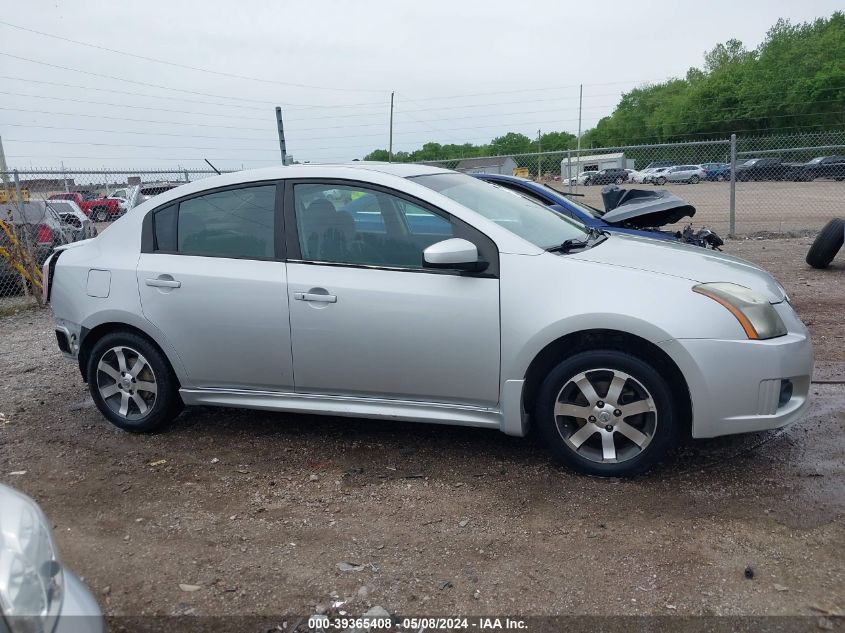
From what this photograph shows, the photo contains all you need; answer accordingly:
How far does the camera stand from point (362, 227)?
4.14 m

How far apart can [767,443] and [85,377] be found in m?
4.26

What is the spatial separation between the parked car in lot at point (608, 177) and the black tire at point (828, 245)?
1944cm

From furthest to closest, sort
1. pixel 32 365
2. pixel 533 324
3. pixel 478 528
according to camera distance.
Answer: pixel 32 365
pixel 533 324
pixel 478 528

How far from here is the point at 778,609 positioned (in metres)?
2.65

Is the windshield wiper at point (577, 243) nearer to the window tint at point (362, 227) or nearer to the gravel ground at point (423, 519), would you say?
the window tint at point (362, 227)

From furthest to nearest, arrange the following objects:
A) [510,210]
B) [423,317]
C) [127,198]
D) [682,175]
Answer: [682,175], [127,198], [510,210], [423,317]

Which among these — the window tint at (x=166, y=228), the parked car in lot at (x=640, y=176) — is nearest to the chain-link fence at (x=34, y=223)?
the window tint at (x=166, y=228)

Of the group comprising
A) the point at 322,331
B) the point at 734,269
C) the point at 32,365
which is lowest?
the point at 32,365

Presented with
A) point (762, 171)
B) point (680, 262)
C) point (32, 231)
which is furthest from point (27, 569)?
point (762, 171)

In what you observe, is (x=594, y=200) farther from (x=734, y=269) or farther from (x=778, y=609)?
(x=778, y=609)

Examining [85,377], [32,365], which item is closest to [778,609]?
[85,377]

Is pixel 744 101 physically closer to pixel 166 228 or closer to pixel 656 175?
pixel 656 175

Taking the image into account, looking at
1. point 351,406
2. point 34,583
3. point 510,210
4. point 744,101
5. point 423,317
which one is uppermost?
point 744,101

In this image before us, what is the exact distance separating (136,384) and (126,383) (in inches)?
2.6
